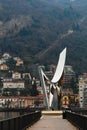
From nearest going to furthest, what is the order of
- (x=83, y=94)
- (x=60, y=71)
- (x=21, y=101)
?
(x=60, y=71)
(x=83, y=94)
(x=21, y=101)

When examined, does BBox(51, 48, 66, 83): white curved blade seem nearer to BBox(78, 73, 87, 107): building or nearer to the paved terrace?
the paved terrace

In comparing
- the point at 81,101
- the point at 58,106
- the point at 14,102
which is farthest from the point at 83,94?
the point at 58,106

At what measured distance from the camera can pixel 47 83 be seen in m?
99.9

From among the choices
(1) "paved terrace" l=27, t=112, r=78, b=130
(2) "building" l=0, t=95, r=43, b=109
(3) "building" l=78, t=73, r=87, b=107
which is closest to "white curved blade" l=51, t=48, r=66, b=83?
(1) "paved terrace" l=27, t=112, r=78, b=130

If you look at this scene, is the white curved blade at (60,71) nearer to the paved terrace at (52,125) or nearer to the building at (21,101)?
the paved terrace at (52,125)

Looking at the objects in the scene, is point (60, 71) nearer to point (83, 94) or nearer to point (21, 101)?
point (83, 94)

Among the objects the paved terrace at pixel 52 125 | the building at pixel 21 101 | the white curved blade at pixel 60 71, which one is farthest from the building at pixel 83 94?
the paved terrace at pixel 52 125

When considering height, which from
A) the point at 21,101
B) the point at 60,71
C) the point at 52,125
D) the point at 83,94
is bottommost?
the point at 52,125

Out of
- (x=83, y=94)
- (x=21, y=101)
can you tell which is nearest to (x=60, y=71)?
(x=83, y=94)

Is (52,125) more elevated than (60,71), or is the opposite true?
(60,71)

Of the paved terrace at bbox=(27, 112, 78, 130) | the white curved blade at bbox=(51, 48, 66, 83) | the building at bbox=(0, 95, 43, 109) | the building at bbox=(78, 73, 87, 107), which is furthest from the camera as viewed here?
the building at bbox=(0, 95, 43, 109)

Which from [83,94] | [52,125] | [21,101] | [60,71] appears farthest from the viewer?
[21,101]

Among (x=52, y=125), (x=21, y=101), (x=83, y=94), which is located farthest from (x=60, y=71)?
(x=21, y=101)

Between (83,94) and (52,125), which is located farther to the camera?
(83,94)
